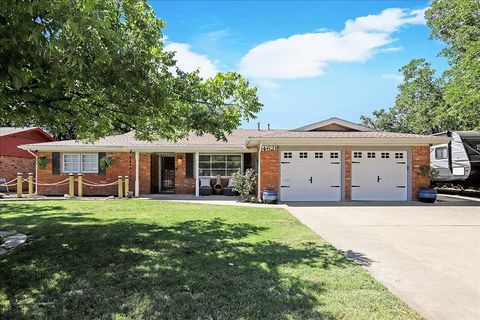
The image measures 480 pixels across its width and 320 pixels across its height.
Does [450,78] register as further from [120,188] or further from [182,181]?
[120,188]

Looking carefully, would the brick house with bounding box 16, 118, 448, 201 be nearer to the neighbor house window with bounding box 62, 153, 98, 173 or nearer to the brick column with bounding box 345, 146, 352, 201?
the brick column with bounding box 345, 146, 352, 201

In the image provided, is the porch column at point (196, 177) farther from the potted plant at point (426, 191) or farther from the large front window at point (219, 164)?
the potted plant at point (426, 191)

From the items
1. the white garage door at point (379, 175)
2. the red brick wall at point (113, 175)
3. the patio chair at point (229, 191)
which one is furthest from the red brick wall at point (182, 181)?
the white garage door at point (379, 175)

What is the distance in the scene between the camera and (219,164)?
63.7 feet

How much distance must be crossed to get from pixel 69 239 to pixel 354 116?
4608 cm

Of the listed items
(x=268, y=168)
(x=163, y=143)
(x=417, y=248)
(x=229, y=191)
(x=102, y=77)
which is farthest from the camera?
(x=163, y=143)

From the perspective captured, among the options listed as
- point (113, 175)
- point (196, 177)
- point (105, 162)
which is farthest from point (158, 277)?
point (113, 175)

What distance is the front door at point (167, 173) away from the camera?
21266 mm

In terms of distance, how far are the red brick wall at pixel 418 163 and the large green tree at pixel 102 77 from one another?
10547mm

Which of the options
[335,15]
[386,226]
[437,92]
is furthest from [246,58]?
[437,92]

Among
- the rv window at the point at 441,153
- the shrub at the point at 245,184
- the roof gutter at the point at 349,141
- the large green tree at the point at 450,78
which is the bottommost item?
the shrub at the point at 245,184

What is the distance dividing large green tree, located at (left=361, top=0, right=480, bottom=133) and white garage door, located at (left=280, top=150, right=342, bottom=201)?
6262 mm

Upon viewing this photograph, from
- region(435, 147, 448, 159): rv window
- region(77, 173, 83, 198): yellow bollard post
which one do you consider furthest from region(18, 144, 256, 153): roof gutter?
region(435, 147, 448, 159): rv window

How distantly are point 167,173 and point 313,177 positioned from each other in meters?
9.27
